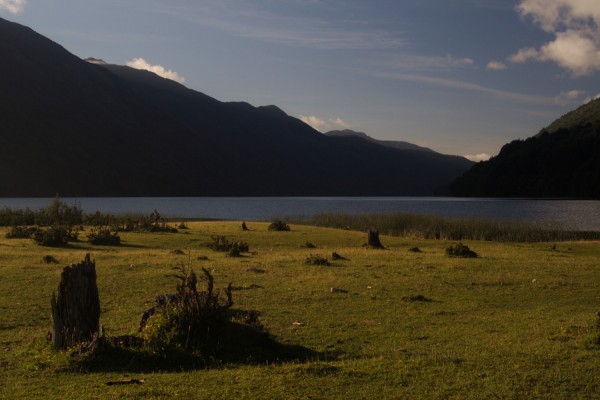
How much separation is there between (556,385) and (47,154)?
205597mm

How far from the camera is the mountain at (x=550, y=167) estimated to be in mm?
145500

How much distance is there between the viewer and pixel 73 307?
12000 millimetres

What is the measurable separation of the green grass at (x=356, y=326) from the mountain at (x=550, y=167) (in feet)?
416

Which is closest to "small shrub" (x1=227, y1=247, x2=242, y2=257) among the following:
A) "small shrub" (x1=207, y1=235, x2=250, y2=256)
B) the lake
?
"small shrub" (x1=207, y1=235, x2=250, y2=256)

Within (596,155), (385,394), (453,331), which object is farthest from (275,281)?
(596,155)

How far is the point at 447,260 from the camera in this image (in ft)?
91.8

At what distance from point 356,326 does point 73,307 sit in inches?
249

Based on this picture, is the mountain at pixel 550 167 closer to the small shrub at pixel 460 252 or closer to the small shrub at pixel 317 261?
the small shrub at pixel 460 252

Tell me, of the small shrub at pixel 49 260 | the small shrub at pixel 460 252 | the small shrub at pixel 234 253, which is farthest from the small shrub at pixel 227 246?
the small shrub at pixel 460 252

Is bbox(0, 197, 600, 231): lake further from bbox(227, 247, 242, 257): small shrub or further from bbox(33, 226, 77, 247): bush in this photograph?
bbox(227, 247, 242, 257): small shrub

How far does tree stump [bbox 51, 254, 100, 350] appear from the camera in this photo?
468 inches

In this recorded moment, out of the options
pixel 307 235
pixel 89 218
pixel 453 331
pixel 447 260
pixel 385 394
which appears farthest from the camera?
pixel 89 218

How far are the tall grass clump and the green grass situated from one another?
54.8 feet

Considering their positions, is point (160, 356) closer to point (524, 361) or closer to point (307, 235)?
point (524, 361)
